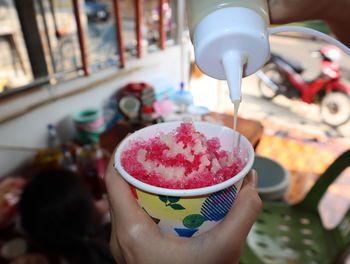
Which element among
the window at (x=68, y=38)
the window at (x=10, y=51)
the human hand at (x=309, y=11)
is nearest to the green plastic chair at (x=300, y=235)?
the human hand at (x=309, y=11)

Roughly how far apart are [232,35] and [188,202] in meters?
0.26

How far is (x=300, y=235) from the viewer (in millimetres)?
1050

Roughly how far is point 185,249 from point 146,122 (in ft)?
3.28

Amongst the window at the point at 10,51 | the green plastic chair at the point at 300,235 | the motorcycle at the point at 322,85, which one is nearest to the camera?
the green plastic chair at the point at 300,235

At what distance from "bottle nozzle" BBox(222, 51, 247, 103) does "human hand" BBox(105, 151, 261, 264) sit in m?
0.17

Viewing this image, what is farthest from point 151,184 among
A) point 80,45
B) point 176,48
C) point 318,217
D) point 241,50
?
point 176,48

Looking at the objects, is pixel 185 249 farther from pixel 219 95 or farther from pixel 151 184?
pixel 219 95

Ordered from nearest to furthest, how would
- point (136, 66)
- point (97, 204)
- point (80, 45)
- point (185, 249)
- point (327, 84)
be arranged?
1. point (185, 249)
2. point (97, 204)
3. point (80, 45)
4. point (136, 66)
5. point (327, 84)

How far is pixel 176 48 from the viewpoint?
7.51 ft

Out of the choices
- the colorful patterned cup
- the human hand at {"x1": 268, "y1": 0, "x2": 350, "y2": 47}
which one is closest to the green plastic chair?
the colorful patterned cup

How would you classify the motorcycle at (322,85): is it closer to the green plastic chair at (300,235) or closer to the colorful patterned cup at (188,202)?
the green plastic chair at (300,235)

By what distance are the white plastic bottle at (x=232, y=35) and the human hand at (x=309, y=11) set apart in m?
0.03

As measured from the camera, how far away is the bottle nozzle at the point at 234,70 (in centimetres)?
44

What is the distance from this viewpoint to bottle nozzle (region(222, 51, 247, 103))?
0.44 m
